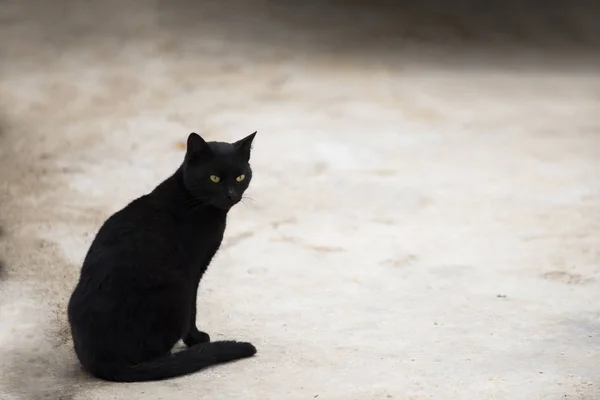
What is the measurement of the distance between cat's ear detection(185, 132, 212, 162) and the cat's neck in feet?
0.35

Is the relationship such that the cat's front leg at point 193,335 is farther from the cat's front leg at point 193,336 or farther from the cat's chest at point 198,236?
the cat's chest at point 198,236

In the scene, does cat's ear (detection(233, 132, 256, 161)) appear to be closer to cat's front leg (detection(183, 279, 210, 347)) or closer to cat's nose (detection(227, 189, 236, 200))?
cat's nose (detection(227, 189, 236, 200))

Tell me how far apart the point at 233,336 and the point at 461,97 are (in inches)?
140

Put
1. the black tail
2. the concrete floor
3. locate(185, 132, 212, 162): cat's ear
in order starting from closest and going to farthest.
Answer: the black tail, locate(185, 132, 212, 162): cat's ear, the concrete floor

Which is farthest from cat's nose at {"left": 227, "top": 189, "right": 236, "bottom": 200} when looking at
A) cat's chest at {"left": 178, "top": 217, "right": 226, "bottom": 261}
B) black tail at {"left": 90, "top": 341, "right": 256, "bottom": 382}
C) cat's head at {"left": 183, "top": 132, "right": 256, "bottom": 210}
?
black tail at {"left": 90, "top": 341, "right": 256, "bottom": 382}

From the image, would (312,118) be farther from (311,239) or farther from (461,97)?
(311,239)

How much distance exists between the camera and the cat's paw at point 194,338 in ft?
8.92

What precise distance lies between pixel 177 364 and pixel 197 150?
66 cm

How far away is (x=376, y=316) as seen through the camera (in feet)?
10.1

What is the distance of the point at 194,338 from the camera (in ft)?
8.95

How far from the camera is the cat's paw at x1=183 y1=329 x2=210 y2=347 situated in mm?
2719

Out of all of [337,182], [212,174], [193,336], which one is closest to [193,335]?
[193,336]

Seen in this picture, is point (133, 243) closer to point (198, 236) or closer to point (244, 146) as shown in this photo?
point (198, 236)

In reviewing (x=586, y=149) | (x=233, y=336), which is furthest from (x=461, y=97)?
(x=233, y=336)
